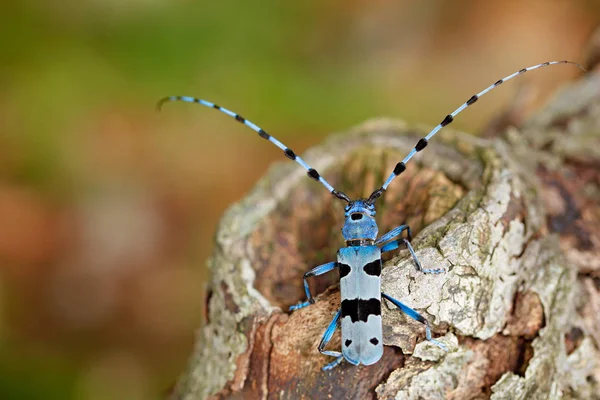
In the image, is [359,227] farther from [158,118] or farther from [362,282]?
[158,118]

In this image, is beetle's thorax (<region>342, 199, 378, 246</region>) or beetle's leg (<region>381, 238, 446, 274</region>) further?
beetle's thorax (<region>342, 199, 378, 246</region>)

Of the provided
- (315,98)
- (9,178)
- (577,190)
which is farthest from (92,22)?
(577,190)

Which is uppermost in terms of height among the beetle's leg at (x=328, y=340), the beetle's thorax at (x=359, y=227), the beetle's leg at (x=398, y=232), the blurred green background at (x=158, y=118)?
the blurred green background at (x=158, y=118)

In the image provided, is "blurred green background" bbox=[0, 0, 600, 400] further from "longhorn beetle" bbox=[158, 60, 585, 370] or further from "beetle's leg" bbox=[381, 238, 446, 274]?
"beetle's leg" bbox=[381, 238, 446, 274]

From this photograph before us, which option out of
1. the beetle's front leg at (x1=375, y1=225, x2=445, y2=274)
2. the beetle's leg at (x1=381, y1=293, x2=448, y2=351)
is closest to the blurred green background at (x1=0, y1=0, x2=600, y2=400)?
the beetle's front leg at (x1=375, y1=225, x2=445, y2=274)

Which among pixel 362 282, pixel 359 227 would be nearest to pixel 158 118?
pixel 359 227

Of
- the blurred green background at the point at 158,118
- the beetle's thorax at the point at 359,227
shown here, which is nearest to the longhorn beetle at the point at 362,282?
the beetle's thorax at the point at 359,227

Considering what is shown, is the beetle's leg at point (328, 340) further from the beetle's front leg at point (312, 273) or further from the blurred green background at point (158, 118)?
the blurred green background at point (158, 118)

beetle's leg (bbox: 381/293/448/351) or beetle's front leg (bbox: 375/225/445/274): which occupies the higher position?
beetle's front leg (bbox: 375/225/445/274)
